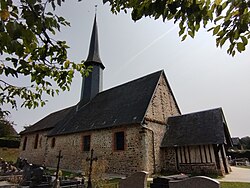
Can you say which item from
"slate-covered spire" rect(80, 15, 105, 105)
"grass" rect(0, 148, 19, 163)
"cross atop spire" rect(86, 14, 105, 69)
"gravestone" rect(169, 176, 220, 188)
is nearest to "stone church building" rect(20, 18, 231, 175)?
"slate-covered spire" rect(80, 15, 105, 105)

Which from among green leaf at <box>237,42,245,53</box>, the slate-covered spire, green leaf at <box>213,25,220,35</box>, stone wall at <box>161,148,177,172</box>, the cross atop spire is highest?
the cross atop spire

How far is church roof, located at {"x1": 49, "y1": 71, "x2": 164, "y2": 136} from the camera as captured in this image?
13.6 m

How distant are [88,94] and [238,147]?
35646 mm

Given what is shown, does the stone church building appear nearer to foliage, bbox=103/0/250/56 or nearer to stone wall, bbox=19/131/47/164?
stone wall, bbox=19/131/47/164

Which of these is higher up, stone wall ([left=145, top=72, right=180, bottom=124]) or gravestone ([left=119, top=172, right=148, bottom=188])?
stone wall ([left=145, top=72, right=180, bottom=124])

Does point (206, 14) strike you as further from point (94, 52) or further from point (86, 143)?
point (94, 52)

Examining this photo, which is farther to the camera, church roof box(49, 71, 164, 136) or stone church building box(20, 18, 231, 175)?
church roof box(49, 71, 164, 136)

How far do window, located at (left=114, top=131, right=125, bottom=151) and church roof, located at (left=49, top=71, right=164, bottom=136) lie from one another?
74cm

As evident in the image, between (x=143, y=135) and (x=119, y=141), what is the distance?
7.14 ft

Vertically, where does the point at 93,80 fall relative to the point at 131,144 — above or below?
above

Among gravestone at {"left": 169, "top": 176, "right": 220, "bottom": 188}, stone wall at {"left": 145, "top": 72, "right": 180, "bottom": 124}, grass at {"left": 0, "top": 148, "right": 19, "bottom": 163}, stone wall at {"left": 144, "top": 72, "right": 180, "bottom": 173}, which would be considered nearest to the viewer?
gravestone at {"left": 169, "top": 176, "right": 220, "bottom": 188}

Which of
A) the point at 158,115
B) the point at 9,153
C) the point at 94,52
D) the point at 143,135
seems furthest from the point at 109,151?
the point at 9,153

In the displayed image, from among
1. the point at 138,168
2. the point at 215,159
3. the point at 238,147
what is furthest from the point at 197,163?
the point at 238,147

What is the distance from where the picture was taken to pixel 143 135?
11977 millimetres
